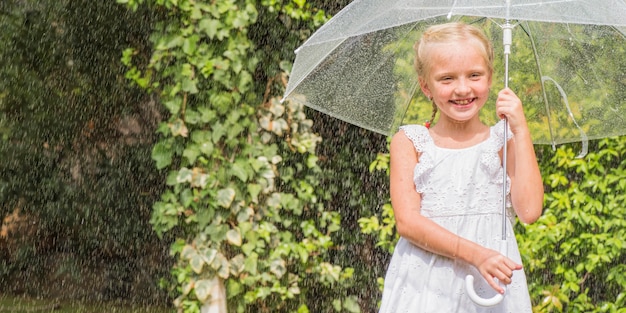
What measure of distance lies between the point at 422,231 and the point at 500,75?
700mm

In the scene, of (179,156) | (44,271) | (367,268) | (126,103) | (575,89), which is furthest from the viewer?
(44,271)

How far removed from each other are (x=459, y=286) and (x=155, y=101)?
3681 mm

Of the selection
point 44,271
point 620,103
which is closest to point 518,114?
point 620,103

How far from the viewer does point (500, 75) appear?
2898 millimetres

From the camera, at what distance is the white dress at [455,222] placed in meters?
2.48

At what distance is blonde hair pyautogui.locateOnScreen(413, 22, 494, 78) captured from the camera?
8.08ft

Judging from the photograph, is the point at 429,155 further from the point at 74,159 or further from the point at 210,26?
the point at 74,159

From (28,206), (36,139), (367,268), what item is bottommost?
(28,206)

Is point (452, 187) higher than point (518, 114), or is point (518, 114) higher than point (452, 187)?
point (518, 114)

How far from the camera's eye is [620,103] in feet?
9.46

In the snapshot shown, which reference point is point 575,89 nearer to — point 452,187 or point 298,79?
point 452,187

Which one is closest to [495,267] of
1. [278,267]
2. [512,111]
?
[512,111]

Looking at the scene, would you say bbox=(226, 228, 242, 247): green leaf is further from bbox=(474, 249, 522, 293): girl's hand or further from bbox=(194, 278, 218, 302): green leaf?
bbox=(474, 249, 522, 293): girl's hand

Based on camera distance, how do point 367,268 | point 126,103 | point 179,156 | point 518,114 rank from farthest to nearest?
point 126,103 → point 367,268 → point 179,156 → point 518,114
